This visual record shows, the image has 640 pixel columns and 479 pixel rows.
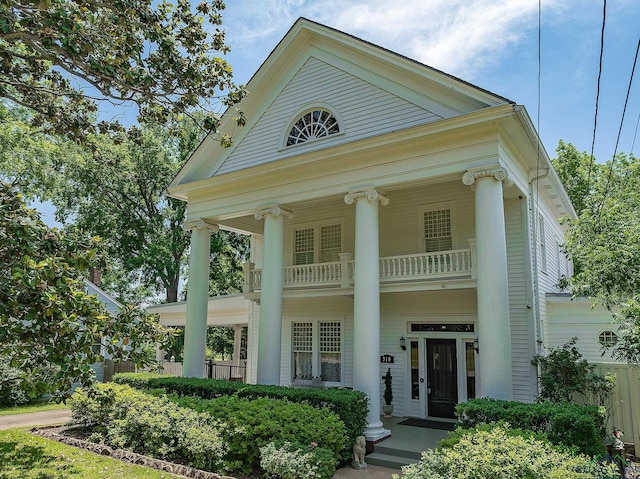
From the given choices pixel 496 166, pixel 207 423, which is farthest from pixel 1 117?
pixel 496 166

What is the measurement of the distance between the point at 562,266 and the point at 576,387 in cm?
903

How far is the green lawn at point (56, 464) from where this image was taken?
26.5ft

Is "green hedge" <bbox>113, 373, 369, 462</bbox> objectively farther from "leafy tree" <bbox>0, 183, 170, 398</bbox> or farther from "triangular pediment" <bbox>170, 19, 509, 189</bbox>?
"triangular pediment" <bbox>170, 19, 509, 189</bbox>

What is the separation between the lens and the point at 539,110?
9.95m

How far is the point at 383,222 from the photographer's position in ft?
49.8

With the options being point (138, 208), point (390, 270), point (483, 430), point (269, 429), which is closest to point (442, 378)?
point (390, 270)

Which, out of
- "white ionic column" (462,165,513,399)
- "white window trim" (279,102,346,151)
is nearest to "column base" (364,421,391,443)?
"white ionic column" (462,165,513,399)

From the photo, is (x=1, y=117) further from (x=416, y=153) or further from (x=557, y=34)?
(x=557, y=34)

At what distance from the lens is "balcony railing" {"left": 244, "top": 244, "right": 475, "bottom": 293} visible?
1195cm

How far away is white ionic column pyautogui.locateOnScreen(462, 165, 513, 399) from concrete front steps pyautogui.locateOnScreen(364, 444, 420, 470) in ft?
6.50

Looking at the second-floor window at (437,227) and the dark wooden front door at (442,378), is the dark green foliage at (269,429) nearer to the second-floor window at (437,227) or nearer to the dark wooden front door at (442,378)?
the dark wooden front door at (442,378)

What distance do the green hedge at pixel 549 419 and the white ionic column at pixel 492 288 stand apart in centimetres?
68

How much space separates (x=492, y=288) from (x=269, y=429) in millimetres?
5397

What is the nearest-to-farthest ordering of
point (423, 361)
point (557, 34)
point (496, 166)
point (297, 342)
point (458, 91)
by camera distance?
point (557, 34), point (496, 166), point (458, 91), point (423, 361), point (297, 342)
